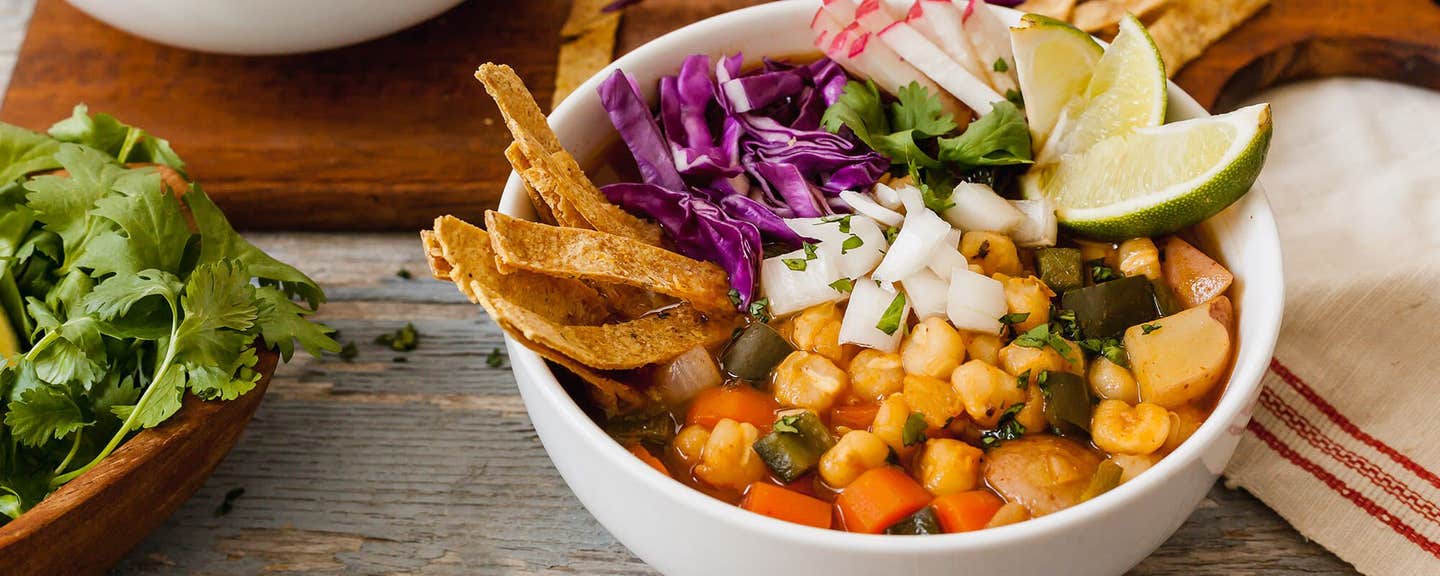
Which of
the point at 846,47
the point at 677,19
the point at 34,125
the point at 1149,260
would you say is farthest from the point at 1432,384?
the point at 34,125

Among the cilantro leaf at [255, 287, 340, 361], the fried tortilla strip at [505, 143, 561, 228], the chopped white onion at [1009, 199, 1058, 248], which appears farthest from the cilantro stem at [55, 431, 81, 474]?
the chopped white onion at [1009, 199, 1058, 248]

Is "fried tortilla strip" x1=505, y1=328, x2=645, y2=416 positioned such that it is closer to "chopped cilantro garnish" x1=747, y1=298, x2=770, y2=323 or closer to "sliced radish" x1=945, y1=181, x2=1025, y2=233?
"chopped cilantro garnish" x1=747, y1=298, x2=770, y2=323

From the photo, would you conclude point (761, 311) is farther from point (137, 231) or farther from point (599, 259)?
point (137, 231)

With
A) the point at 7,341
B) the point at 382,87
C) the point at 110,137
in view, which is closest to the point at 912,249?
the point at 382,87

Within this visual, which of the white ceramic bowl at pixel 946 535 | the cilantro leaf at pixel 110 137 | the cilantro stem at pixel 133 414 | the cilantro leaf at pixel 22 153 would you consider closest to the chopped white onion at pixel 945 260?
the white ceramic bowl at pixel 946 535

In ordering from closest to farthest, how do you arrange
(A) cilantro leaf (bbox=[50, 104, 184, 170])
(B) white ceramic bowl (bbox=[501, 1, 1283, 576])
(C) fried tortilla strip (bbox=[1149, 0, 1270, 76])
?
1. (B) white ceramic bowl (bbox=[501, 1, 1283, 576])
2. (A) cilantro leaf (bbox=[50, 104, 184, 170])
3. (C) fried tortilla strip (bbox=[1149, 0, 1270, 76])

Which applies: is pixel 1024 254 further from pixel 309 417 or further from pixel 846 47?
pixel 309 417
